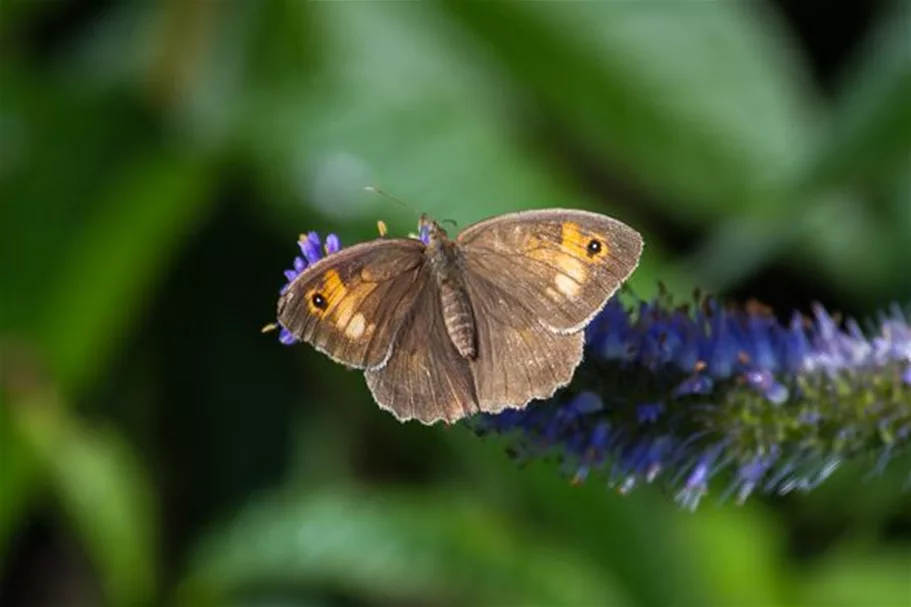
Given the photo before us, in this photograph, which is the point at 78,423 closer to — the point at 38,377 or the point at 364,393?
the point at 38,377

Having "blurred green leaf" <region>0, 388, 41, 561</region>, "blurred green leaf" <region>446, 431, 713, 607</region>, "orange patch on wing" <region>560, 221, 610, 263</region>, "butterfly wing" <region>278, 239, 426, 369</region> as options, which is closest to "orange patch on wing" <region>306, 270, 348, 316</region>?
"butterfly wing" <region>278, 239, 426, 369</region>

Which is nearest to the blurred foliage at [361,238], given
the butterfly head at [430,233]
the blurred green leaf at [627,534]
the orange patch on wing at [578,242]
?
the blurred green leaf at [627,534]

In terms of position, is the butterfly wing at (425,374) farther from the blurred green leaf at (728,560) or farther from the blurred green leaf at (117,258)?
the blurred green leaf at (117,258)

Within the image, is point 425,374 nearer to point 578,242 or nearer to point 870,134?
point 578,242

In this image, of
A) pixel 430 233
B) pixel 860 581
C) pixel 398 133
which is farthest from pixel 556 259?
pixel 398 133

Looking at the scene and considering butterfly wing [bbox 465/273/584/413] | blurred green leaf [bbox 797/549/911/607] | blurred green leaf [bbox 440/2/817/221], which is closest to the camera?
butterfly wing [bbox 465/273/584/413]

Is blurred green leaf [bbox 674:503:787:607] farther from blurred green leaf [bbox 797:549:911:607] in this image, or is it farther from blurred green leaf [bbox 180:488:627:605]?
blurred green leaf [bbox 180:488:627:605]

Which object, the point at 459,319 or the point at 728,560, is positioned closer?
the point at 459,319
